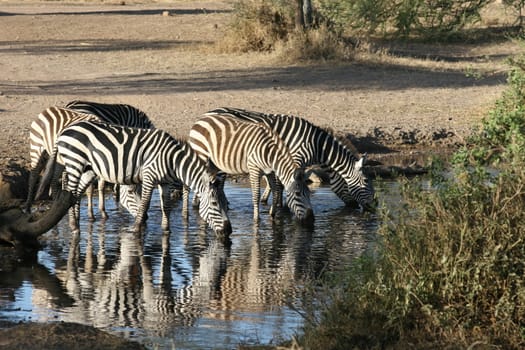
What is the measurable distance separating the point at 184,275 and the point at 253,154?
309 cm

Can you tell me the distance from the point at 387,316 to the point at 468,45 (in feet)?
73.3

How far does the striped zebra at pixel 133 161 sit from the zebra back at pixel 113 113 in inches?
57.7

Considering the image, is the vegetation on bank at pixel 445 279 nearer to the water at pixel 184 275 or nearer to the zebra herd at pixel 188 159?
the water at pixel 184 275

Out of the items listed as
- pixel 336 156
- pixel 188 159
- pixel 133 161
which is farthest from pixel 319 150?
pixel 133 161

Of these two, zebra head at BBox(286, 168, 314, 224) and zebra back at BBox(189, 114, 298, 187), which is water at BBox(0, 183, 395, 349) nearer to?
zebra head at BBox(286, 168, 314, 224)

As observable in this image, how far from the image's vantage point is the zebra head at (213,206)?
37.0 ft

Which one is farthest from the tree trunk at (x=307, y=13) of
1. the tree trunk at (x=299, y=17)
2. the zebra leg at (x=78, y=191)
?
the zebra leg at (x=78, y=191)

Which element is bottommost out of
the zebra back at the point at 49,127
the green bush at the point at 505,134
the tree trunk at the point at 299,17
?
the zebra back at the point at 49,127

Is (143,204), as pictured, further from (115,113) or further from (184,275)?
(115,113)

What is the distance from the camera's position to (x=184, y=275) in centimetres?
974

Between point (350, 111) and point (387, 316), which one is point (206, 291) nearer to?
point (387, 316)

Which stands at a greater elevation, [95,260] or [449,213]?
[449,213]

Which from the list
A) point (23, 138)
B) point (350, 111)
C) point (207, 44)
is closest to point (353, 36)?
point (207, 44)

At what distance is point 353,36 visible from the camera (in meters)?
24.2
